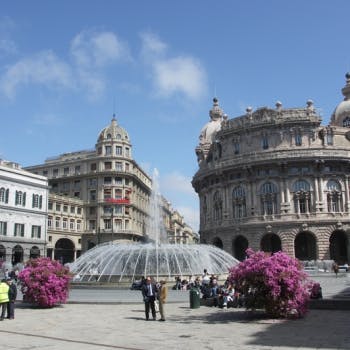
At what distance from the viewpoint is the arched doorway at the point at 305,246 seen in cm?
5625

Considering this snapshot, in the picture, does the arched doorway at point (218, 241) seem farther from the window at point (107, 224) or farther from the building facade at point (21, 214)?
the building facade at point (21, 214)

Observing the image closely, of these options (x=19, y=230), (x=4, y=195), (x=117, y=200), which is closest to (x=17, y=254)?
(x=19, y=230)

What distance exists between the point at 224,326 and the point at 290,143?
45519 mm

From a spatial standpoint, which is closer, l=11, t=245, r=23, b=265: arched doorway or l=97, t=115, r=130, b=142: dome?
l=11, t=245, r=23, b=265: arched doorway

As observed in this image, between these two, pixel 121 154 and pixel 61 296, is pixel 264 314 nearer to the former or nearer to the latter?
pixel 61 296

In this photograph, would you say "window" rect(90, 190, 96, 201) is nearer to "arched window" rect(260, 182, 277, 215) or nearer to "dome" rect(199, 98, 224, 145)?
"dome" rect(199, 98, 224, 145)

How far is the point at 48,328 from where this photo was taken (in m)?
14.3

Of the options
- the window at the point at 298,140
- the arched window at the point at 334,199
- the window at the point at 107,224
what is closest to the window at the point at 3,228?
the window at the point at 107,224

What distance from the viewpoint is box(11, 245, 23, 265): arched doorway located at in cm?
5488

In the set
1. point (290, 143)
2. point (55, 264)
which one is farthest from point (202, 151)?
point (55, 264)

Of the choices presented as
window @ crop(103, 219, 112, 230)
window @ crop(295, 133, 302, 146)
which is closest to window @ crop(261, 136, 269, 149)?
window @ crop(295, 133, 302, 146)

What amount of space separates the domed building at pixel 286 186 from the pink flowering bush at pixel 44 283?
38760 millimetres

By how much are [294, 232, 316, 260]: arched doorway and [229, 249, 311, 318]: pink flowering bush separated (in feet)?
136

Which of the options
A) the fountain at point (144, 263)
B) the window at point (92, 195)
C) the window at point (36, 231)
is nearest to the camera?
the fountain at point (144, 263)
